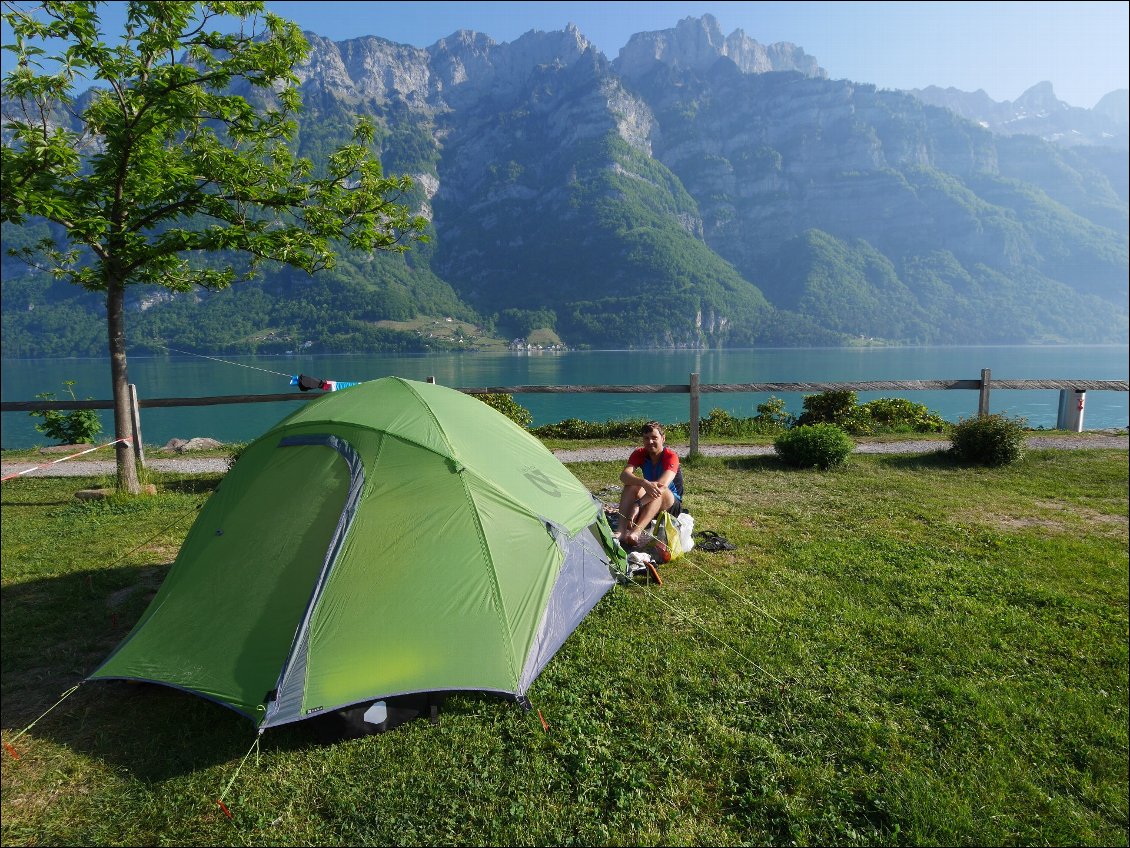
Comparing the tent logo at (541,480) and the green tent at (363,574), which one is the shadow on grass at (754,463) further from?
the green tent at (363,574)

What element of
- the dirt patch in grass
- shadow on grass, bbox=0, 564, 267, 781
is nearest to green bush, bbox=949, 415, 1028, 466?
the dirt patch in grass

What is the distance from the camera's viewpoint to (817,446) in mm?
9930

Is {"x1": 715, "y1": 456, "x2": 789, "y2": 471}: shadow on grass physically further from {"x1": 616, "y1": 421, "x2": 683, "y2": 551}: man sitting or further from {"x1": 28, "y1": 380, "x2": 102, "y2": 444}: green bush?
{"x1": 28, "y1": 380, "x2": 102, "y2": 444}: green bush

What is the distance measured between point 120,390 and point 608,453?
309 inches

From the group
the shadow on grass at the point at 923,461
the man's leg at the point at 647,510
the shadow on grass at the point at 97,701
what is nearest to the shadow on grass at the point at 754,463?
the shadow on grass at the point at 923,461

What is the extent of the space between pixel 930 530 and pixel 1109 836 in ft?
14.7

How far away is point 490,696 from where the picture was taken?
12.8 feet

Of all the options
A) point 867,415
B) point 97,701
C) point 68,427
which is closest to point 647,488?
point 97,701

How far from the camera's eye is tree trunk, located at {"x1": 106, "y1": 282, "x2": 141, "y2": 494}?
838 centimetres

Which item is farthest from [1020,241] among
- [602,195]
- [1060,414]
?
[1060,414]

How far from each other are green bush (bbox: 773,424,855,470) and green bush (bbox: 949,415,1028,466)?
195 centimetres

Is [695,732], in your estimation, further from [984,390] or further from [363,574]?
[984,390]

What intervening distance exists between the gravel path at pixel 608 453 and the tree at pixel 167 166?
309 centimetres

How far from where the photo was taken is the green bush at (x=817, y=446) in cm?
984
